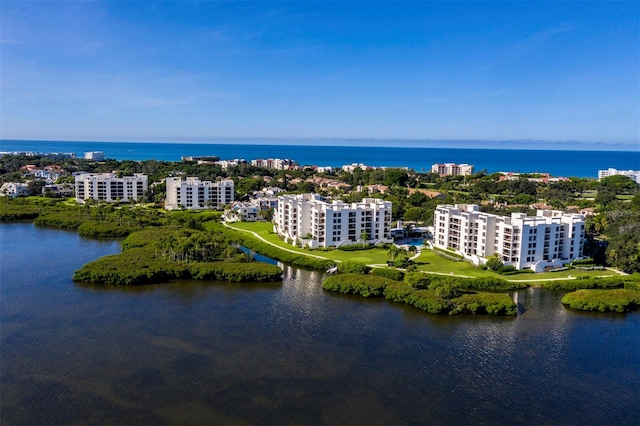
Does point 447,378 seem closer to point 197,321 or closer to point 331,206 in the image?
point 197,321

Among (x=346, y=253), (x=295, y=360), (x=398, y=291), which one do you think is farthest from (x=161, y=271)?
(x=398, y=291)

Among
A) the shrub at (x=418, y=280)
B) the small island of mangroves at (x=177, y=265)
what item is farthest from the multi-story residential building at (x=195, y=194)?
the shrub at (x=418, y=280)

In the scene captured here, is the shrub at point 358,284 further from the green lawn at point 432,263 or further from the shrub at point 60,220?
the shrub at point 60,220

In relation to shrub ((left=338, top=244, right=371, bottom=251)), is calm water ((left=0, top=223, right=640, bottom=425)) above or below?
below

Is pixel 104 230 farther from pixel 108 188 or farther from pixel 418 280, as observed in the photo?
pixel 418 280

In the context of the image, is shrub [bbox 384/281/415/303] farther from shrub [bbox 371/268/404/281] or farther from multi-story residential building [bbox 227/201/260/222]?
multi-story residential building [bbox 227/201/260/222]

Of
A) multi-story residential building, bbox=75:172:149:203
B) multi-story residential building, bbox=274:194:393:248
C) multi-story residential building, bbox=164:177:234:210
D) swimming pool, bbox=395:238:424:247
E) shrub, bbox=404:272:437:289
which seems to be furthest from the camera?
multi-story residential building, bbox=75:172:149:203

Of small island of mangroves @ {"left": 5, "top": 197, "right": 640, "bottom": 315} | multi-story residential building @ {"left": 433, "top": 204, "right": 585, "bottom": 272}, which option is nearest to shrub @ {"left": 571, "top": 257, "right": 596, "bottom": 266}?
multi-story residential building @ {"left": 433, "top": 204, "right": 585, "bottom": 272}
